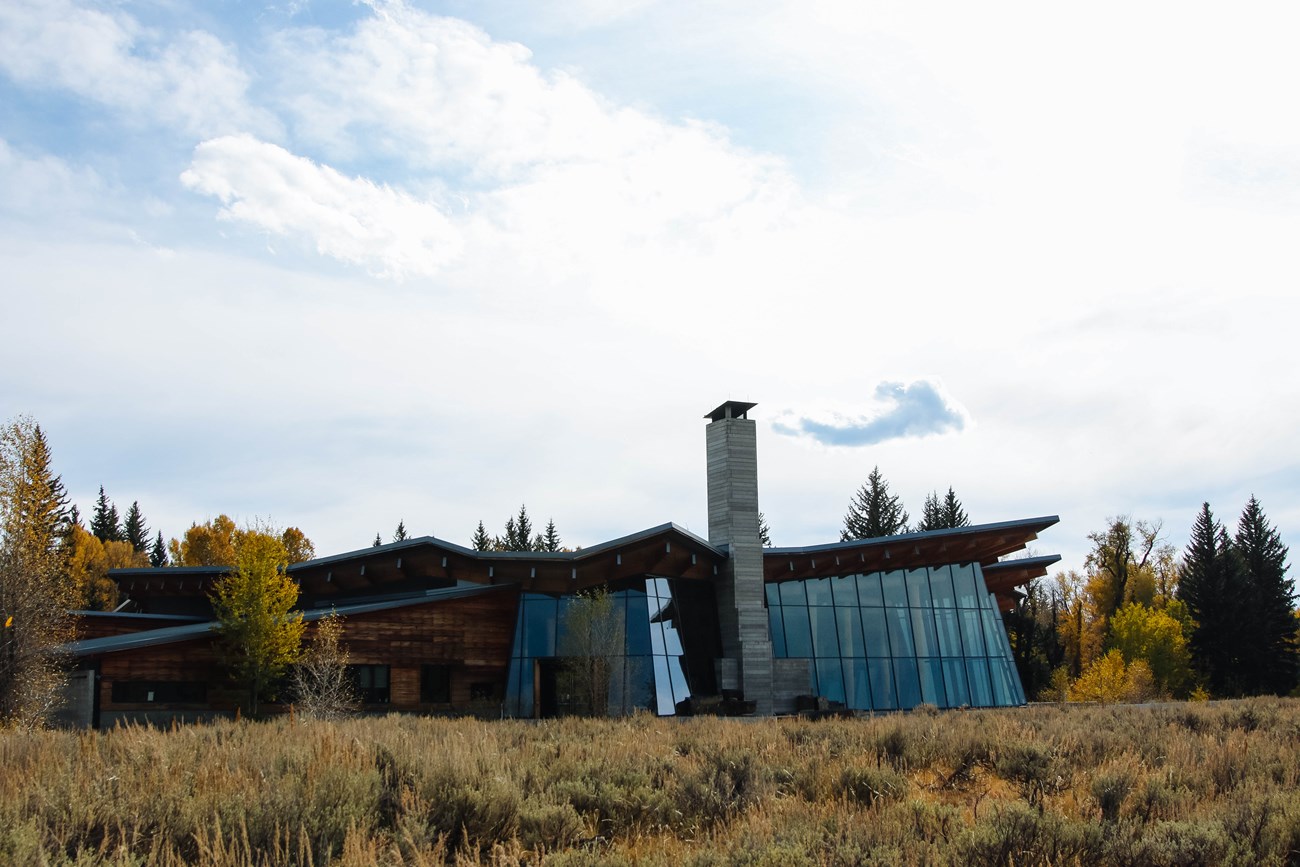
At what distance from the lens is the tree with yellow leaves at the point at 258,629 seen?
29703 mm

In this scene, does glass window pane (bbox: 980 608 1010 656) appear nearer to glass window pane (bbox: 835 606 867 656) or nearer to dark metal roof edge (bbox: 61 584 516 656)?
glass window pane (bbox: 835 606 867 656)

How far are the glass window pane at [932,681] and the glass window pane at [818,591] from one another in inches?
161

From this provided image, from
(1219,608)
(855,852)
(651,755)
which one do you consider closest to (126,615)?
(651,755)

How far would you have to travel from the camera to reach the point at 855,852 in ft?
24.1

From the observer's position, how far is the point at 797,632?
37781mm

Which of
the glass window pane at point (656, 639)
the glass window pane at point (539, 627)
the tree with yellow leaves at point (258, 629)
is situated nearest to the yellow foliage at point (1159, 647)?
the glass window pane at point (656, 639)

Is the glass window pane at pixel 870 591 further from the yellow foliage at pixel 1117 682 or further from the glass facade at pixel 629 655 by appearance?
the yellow foliage at pixel 1117 682

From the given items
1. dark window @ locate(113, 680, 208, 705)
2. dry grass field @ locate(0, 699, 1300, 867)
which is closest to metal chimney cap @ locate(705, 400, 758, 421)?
dark window @ locate(113, 680, 208, 705)

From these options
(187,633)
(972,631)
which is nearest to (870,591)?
(972,631)

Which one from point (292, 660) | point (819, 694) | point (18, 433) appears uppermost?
point (18, 433)

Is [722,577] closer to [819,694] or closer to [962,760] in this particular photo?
[819,694]

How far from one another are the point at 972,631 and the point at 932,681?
301 cm

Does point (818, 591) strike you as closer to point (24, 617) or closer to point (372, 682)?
point (372, 682)

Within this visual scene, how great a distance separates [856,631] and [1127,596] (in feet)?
129
